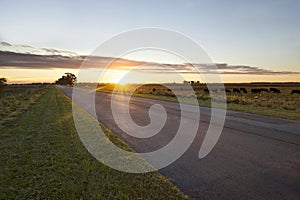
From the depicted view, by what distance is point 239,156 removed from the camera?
598cm

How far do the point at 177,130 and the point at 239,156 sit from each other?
3.44 meters

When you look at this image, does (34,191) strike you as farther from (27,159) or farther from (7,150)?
(7,150)

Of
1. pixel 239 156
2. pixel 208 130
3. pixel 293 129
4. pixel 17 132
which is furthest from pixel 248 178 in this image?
pixel 17 132

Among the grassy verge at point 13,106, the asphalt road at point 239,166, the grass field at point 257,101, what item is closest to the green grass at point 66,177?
the asphalt road at point 239,166

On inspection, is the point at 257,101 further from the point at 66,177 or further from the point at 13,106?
Result: the point at 66,177

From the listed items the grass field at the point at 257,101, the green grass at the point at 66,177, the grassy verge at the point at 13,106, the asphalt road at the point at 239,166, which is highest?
the grass field at the point at 257,101

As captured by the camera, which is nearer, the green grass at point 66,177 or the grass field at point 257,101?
the green grass at point 66,177

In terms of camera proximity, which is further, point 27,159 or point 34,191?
point 27,159

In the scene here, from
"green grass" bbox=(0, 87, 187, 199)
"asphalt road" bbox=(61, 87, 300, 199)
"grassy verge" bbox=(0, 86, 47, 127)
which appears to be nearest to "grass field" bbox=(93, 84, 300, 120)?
"asphalt road" bbox=(61, 87, 300, 199)

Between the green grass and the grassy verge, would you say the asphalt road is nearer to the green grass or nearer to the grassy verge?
the green grass

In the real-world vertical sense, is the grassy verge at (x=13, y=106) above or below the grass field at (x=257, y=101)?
below

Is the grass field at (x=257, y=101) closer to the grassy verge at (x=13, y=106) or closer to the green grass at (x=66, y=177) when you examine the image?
the green grass at (x=66, y=177)

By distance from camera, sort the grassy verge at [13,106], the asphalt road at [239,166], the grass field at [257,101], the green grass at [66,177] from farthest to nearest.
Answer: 1. the grass field at [257,101]
2. the grassy verge at [13,106]
3. the asphalt road at [239,166]
4. the green grass at [66,177]

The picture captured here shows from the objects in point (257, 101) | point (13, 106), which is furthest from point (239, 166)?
point (257, 101)
